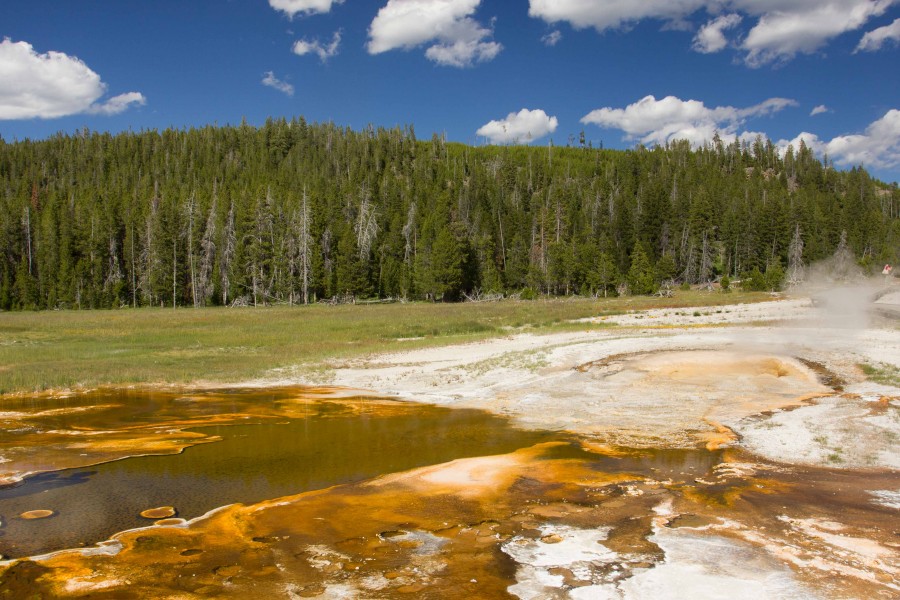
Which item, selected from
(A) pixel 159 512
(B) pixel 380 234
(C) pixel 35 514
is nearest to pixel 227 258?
(B) pixel 380 234

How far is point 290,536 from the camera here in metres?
8.24

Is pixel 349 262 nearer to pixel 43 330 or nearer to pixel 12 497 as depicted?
pixel 43 330

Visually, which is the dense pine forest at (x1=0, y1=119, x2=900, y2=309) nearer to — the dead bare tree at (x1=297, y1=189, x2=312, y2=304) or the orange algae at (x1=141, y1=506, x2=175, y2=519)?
the dead bare tree at (x1=297, y1=189, x2=312, y2=304)

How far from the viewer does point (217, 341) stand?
36188mm

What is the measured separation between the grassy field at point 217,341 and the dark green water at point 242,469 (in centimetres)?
993

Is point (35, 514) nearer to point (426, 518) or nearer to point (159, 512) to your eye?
point (159, 512)

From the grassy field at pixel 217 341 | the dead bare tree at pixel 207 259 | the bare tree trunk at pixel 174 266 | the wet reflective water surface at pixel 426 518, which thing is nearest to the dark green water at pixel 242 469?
the wet reflective water surface at pixel 426 518

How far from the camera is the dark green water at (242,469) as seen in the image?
9.01m

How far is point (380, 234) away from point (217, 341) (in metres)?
55.8

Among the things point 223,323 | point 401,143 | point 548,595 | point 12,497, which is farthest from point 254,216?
point 401,143

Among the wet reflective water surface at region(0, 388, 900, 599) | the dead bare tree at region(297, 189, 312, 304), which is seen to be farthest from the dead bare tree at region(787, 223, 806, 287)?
the wet reflective water surface at region(0, 388, 900, 599)

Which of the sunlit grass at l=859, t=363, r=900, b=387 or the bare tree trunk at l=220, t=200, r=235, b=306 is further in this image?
the bare tree trunk at l=220, t=200, r=235, b=306

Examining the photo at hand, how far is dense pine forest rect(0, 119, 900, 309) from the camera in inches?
3169

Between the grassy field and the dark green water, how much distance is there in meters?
9.93
